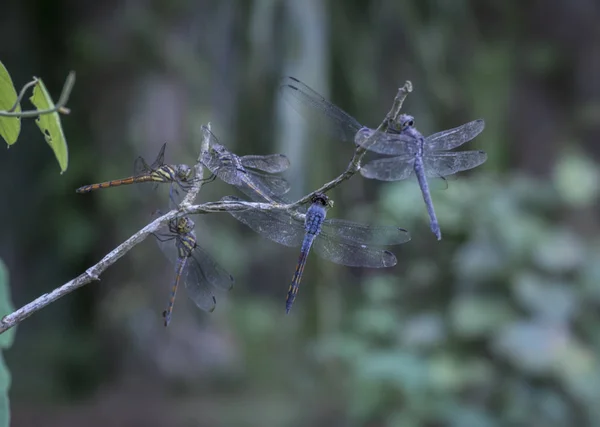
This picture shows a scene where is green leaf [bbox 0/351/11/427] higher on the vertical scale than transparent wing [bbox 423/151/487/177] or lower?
lower

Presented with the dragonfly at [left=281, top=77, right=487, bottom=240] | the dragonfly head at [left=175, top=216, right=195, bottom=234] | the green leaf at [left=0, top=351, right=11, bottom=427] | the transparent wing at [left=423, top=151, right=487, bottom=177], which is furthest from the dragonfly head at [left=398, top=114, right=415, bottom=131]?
the green leaf at [left=0, top=351, right=11, bottom=427]

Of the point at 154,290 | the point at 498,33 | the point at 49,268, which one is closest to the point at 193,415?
the point at 154,290

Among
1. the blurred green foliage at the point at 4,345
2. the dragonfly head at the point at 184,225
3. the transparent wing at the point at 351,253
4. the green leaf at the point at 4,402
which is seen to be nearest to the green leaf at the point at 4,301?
the blurred green foliage at the point at 4,345

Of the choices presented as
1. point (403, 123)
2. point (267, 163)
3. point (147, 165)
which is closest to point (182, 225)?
point (147, 165)

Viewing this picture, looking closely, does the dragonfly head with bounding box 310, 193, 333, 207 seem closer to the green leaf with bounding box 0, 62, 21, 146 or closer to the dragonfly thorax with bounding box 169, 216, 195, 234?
the dragonfly thorax with bounding box 169, 216, 195, 234

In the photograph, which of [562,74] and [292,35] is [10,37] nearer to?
[292,35]

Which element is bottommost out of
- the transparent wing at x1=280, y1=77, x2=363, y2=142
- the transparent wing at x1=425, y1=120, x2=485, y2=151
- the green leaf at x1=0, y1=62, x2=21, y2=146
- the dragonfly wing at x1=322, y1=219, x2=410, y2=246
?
the green leaf at x1=0, y1=62, x2=21, y2=146

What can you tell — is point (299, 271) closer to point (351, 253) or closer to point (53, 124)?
point (351, 253)
